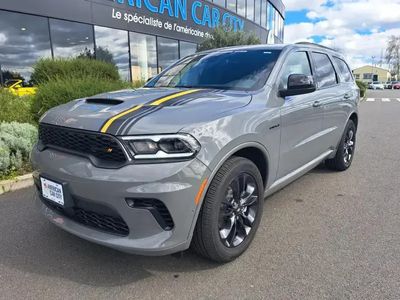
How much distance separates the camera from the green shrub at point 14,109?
6380 mm

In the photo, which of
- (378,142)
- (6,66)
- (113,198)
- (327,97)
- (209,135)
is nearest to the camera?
(113,198)

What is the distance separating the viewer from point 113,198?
2.24 m

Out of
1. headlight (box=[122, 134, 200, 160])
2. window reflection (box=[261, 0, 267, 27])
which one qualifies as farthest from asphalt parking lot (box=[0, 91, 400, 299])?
window reflection (box=[261, 0, 267, 27])

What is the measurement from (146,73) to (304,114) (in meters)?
14.6

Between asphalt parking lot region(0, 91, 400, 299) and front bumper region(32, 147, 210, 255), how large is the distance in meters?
0.41

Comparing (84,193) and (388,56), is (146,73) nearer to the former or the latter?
(84,193)

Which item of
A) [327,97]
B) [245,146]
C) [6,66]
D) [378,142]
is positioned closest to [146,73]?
[6,66]

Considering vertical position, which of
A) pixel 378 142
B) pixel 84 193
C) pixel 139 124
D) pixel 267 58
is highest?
pixel 267 58

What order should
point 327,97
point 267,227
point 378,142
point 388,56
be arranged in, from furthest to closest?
point 388,56 < point 378,142 < point 327,97 < point 267,227

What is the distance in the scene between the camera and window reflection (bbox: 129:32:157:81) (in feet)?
53.5

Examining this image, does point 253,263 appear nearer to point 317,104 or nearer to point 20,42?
point 317,104

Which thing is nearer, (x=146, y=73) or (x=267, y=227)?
(x=267, y=227)

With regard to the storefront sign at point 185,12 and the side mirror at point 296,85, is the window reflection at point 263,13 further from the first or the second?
the side mirror at point 296,85

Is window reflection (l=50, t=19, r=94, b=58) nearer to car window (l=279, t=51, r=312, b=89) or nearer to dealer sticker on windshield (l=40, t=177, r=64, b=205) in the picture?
car window (l=279, t=51, r=312, b=89)
